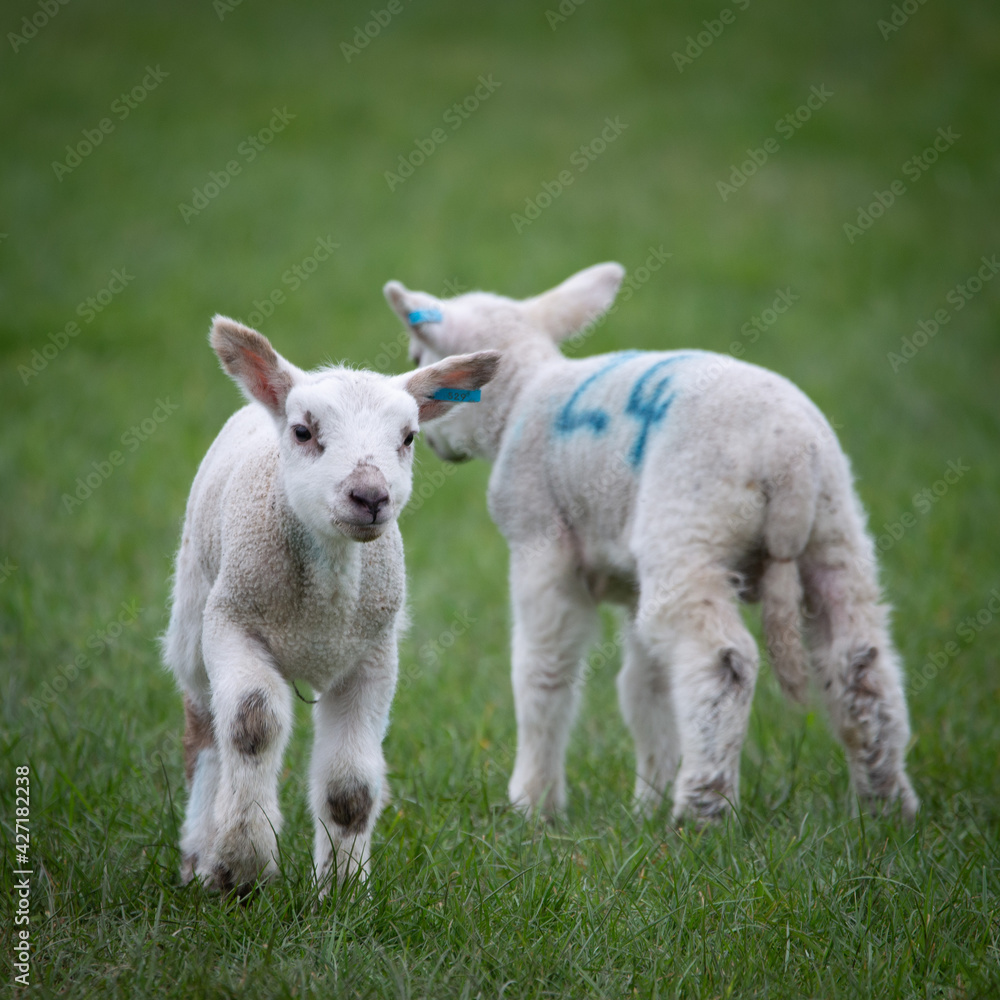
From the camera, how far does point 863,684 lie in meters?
4.40

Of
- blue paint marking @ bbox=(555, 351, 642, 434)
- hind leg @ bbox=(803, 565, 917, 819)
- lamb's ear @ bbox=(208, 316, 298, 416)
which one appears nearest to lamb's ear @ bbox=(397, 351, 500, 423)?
lamb's ear @ bbox=(208, 316, 298, 416)

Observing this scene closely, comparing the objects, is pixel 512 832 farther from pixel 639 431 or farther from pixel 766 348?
pixel 766 348

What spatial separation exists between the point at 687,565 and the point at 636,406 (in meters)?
0.73

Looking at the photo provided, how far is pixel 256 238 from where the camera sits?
14.4 meters

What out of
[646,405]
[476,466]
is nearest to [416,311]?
[646,405]

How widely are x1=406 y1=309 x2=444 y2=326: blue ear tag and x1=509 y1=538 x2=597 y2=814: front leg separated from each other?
1057 millimetres

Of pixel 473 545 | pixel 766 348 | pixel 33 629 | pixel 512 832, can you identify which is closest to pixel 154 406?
pixel 473 545

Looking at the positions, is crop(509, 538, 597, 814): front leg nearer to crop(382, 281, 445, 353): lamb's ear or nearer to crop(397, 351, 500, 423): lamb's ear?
crop(382, 281, 445, 353): lamb's ear

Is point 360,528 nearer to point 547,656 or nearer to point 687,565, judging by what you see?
point 687,565

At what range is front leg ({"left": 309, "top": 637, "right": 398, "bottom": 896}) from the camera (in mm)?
3523

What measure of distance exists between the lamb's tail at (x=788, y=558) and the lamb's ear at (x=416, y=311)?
169 centimetres

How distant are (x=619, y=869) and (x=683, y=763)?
1.74 ft

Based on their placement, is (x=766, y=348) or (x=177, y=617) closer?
(x=177, y=617)

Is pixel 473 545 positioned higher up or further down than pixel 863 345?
further down
